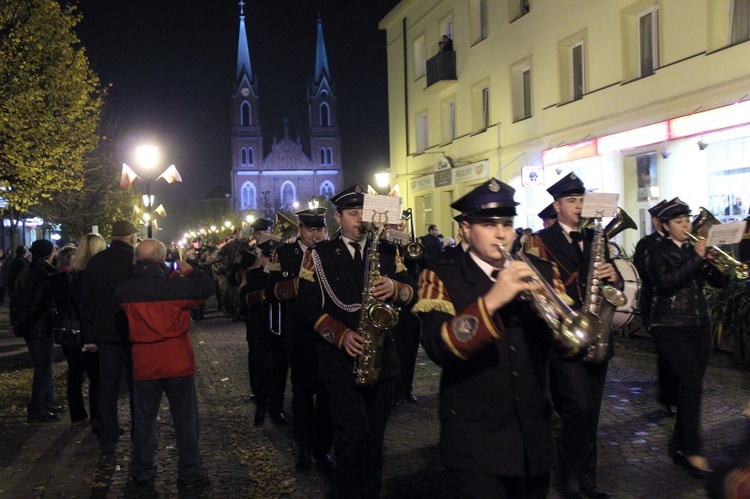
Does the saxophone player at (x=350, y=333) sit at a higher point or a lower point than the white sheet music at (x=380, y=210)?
lower

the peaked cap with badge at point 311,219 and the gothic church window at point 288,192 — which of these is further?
the gothic church window at point 288,192

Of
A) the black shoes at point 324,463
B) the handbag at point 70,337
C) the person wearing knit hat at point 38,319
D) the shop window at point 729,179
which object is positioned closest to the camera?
the black shoes at point 324,463

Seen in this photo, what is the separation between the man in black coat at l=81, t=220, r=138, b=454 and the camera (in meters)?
7.37

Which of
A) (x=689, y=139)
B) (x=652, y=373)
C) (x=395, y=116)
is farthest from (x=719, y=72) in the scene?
(x=395, y=116)

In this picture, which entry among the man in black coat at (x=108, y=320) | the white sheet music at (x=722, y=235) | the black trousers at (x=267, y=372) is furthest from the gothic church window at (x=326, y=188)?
the white sheet music at (x=722, y=235)

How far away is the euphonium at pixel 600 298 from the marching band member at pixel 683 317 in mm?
908

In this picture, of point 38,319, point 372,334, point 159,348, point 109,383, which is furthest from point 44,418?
point 372,334

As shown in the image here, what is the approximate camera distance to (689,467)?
6.24 meters

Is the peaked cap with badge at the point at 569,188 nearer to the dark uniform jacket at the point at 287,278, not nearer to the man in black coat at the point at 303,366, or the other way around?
the man in black coat at the point at 303,366

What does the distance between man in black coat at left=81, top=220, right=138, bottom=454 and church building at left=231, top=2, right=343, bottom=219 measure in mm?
129699

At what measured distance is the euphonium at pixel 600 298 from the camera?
4.97 meters

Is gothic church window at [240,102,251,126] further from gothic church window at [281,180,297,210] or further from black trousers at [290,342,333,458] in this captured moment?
black trousers at [290,342,333,458]

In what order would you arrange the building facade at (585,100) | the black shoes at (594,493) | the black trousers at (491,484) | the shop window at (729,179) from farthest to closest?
the building facade at (585,100), the shop window at (729,179), the black shoes at (594,493), the black trousers at (491,484)

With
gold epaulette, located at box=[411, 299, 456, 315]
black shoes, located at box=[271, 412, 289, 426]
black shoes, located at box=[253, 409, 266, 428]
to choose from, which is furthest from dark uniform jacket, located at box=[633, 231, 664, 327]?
black shoes, located at box=[253, 409, 266, 428]
